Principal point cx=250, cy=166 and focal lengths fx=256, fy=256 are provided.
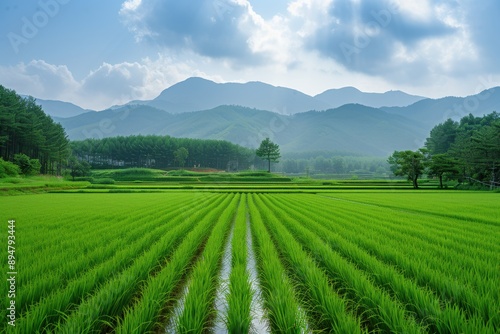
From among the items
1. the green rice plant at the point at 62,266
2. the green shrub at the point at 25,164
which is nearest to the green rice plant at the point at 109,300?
the green rice plant at the point at 62,266

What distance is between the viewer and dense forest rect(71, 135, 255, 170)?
313 feet

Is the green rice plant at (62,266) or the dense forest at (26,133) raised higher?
the dense forest at (26,133)

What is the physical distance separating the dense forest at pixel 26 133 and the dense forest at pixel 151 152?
30228 mm

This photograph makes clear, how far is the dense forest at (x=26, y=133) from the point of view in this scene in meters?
43.9

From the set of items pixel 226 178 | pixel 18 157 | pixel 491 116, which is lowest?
pixel 226 178

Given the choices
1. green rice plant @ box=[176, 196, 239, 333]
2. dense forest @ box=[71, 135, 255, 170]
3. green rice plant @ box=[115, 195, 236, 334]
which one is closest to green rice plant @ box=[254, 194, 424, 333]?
green rice plant @ box=[176, 196, 239, 333]

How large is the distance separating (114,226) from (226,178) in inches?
1993

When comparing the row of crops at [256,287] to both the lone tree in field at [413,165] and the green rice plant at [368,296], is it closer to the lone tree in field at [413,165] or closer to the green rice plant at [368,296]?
the green rice plant at [368,296]

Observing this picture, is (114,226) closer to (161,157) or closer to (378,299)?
(378,299)

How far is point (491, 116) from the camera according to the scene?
72125 mm

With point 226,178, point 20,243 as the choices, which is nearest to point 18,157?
point 226,178

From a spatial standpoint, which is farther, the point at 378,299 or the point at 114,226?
the point at 114,226

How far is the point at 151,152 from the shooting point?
318 ft

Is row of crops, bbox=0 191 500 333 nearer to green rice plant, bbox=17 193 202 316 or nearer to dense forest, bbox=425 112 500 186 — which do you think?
green rice plant, bbox=17 193 202 316
